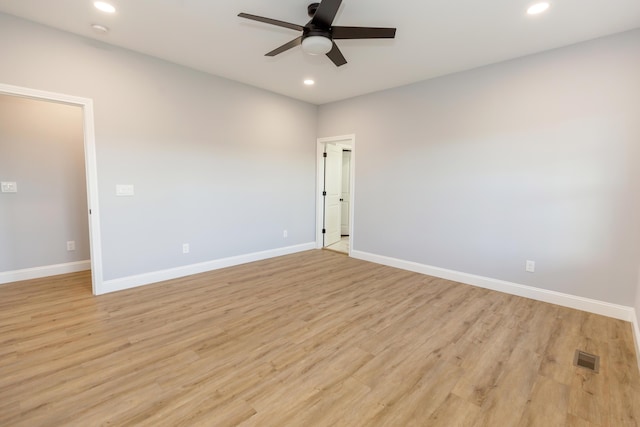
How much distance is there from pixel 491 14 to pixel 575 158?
1799 millimetres

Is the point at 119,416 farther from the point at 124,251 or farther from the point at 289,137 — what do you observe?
the point at 289,137

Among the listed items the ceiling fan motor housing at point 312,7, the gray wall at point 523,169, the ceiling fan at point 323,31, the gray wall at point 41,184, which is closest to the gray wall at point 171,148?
the gray wall at point 41,184

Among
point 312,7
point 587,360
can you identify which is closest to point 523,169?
point 587,360

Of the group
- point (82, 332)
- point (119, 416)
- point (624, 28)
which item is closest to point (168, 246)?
point (82, 332)

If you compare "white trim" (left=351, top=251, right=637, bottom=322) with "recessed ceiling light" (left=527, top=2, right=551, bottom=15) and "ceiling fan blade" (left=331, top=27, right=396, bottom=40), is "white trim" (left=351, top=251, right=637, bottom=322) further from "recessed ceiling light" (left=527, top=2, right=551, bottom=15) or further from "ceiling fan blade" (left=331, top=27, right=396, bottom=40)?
"ceiling fan blade" (left=331, top=27, right=396, bottom=40)

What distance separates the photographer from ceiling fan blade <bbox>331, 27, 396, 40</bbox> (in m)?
2.17

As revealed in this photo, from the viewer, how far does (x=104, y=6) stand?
8.27ft

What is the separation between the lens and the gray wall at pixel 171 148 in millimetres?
3014

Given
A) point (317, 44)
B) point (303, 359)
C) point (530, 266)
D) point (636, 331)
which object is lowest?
point (303, 359)

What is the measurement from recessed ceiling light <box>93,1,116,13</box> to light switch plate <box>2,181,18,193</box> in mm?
2620

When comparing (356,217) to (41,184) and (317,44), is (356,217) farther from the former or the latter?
(41,184)

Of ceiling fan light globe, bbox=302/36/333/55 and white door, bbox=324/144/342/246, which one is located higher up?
ceiling fan light globe, bbox=302/36/333/55

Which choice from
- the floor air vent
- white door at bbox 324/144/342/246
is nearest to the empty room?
the floor air vent

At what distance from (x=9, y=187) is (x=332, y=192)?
494cm
